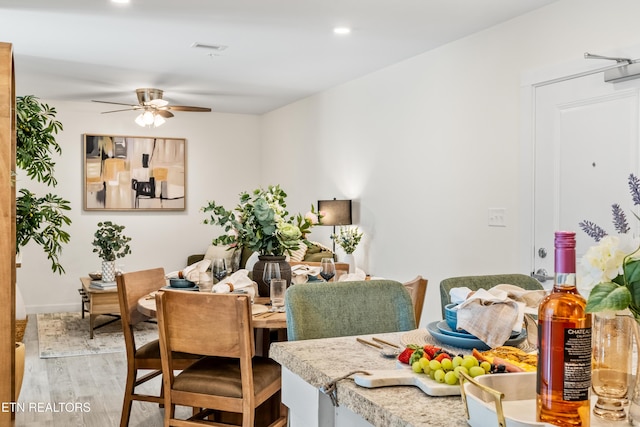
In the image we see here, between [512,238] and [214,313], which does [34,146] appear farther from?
[512,238]

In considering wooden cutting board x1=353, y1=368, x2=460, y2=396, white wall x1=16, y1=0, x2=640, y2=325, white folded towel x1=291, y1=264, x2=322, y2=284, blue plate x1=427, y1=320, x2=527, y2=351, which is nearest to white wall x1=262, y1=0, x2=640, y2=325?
white wall x1=16, y1=0, x2=640, y2=325

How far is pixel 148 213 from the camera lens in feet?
25.5

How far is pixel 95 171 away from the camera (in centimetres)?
747

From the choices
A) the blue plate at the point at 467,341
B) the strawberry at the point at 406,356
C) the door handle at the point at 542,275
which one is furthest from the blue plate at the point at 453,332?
the door handle at the point at 542,275

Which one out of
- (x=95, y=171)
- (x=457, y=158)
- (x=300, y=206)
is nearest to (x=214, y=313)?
(x=457, y=158)

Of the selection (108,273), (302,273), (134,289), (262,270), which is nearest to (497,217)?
(302,273)

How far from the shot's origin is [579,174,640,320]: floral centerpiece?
803 millimetres

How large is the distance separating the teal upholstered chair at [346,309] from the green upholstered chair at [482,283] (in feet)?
0.53

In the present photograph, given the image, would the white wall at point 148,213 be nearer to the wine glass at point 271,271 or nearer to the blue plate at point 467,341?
the wine glass at point 271,271

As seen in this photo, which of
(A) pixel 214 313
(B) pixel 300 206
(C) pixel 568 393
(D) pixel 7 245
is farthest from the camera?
(B) pixel 300 206

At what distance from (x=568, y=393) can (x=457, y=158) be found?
3.77 m

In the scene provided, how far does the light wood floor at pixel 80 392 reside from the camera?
355 cm

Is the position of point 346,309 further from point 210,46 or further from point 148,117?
point 148,117

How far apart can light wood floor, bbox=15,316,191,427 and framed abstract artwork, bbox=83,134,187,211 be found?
2609 millimetres
